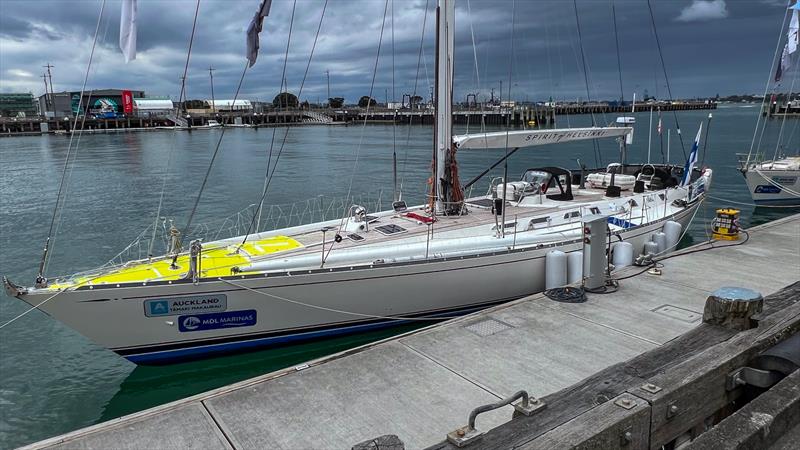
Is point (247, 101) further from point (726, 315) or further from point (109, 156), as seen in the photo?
point (726, 315)

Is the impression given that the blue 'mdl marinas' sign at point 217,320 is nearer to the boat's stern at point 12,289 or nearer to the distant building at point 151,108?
the boat's stern at point 12,289

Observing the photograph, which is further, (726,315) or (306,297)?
(306,297)

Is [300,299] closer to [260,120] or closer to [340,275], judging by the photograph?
[340,275]

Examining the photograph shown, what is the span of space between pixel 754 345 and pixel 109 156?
61.1 metres

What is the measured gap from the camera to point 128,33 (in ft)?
26.1

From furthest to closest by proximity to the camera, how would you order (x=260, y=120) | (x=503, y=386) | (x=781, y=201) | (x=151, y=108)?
(x=260, y=120) → (x=151, y=108) → (x=781, y=201) → (x=503, y=386)

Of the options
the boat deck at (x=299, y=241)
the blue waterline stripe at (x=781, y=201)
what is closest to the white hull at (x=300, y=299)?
the boat deck at (x=299, y=241)

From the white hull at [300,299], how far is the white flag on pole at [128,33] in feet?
12.1

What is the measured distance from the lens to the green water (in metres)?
9.16

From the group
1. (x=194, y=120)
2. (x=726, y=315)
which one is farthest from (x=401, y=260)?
(x=194, y=120)

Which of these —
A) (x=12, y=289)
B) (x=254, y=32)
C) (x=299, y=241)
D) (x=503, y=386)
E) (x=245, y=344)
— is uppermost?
(x=254, y=32)

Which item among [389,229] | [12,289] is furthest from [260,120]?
[12,289]

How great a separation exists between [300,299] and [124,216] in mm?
19310

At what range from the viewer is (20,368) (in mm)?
10102
